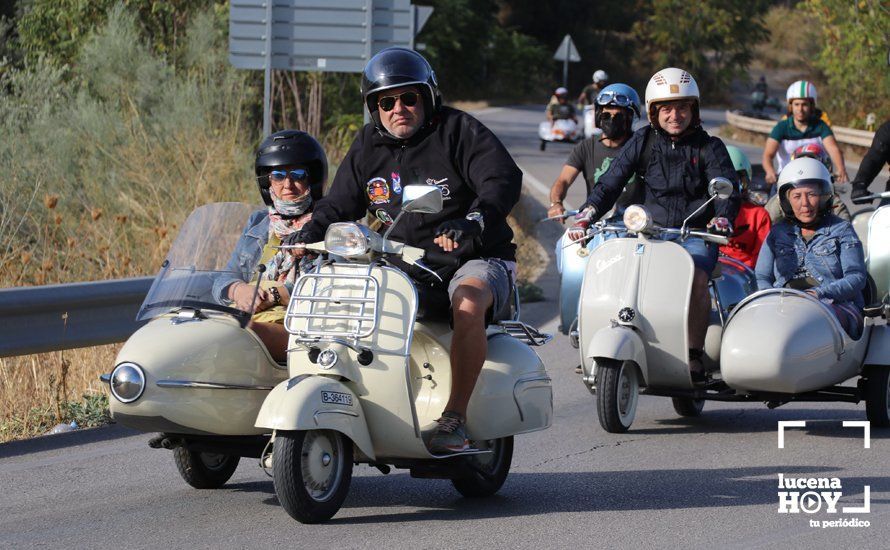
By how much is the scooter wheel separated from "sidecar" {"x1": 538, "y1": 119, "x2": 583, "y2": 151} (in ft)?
103

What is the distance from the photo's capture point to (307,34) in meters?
16.6

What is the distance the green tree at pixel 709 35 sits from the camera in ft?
230

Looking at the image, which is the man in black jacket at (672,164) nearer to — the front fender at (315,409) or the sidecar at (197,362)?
the sidecar at (197,362)

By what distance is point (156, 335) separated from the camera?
6320mm

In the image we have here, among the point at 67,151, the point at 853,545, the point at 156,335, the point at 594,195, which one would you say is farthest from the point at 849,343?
the point at 67,151

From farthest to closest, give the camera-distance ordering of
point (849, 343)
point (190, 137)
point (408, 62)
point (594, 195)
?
point (190, 137)
point (594, 195)
point (849, 343)
point (408, 62)

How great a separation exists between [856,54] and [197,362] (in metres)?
36.0

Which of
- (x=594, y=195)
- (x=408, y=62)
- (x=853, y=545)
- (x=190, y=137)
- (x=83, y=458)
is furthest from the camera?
(x=190, y=137)

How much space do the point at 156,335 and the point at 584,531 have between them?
Answer: 1.96 m

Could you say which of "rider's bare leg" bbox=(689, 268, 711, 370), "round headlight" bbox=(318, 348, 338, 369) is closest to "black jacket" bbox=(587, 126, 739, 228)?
"rider's bare leg" bbox=(689, 268, 711, 370)

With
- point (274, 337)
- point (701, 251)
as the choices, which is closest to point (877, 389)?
point (701, 251)

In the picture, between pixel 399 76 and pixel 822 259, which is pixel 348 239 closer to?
pixel 399 76

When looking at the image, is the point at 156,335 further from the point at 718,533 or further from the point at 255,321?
the point at 718,533

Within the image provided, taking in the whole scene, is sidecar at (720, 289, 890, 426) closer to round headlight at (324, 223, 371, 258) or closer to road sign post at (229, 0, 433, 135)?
round headlight at (324, 223, 371, 258)
